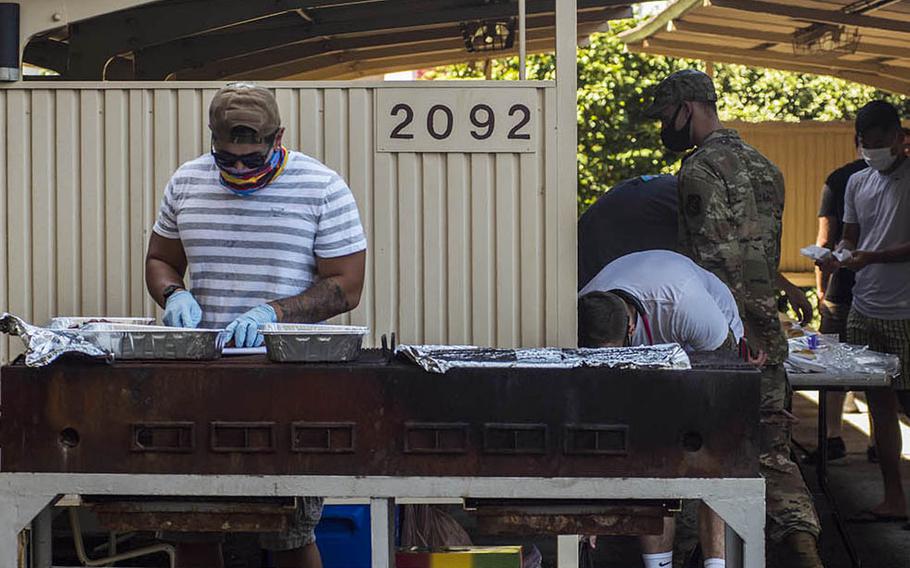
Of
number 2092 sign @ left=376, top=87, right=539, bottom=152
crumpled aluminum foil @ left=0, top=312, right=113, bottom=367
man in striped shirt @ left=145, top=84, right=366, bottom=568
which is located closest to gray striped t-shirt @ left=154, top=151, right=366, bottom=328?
man in striped shirt @ left=145, top=84, right=366, bottom=568

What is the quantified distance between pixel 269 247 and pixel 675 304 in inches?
55.2

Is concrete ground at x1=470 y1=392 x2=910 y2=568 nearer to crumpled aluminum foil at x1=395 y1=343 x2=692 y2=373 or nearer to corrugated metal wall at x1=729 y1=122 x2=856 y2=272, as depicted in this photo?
crumpled aluminum foil at x1=395 y1=343 x2=692 y2=373

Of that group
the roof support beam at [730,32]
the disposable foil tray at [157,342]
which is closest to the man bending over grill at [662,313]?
the disposable foil tray at [157,342]

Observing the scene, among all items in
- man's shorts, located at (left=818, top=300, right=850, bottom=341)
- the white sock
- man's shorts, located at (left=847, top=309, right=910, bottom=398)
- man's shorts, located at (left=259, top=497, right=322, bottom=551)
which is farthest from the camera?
man's shorts, located at (left=818, top=300, right=850, bottom=341)

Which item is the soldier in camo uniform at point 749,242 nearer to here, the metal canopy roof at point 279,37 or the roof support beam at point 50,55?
the metal canopy roof at point 279,37

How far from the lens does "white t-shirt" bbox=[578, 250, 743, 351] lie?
4855mm

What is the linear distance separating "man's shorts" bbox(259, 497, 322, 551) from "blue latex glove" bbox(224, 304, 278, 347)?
498 millimetres

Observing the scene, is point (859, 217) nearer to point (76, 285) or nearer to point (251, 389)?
point (76, 285)

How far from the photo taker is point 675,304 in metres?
A: 4.85

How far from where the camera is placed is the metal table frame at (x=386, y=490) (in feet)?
12.0

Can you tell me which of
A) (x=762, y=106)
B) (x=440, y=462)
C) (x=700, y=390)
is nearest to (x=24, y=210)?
(x=440, y=462)

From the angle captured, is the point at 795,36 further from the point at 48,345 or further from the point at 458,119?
the point at 48,345

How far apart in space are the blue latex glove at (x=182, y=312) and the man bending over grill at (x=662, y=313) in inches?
49.6

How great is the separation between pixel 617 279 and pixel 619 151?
10598mm
